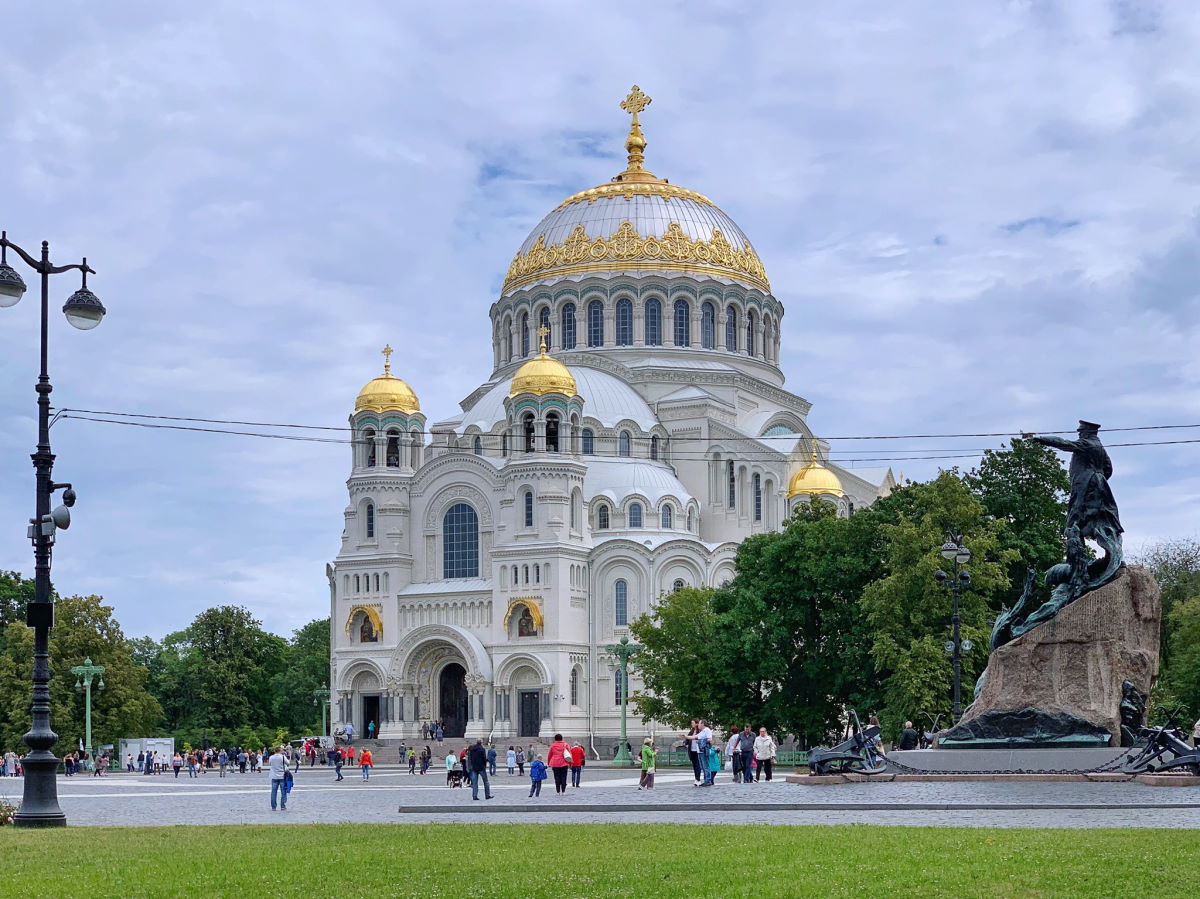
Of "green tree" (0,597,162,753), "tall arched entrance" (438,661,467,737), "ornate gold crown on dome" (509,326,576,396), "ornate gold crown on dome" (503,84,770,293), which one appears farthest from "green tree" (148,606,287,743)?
"ornate gold crown on dome" (509,326,576,396)

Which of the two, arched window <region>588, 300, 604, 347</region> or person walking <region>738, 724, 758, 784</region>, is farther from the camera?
arched window <region>588, 300, 604, 347</region>

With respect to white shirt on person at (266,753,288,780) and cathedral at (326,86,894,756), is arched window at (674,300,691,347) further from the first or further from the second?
white shirt on person at (266,753,288,780)

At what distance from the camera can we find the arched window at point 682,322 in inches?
2837

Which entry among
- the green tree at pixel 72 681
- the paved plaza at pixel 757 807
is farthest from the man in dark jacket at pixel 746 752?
the green tree at pixel 72 681

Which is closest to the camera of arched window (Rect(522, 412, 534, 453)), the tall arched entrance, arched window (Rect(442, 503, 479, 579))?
the tall arched entrance

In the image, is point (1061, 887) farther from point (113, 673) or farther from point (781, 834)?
point (113, 673)

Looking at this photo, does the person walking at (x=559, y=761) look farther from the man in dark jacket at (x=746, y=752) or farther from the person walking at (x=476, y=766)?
the man in dark jacket at (x=746, y=752)

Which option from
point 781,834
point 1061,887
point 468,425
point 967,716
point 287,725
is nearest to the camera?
point 1061,887

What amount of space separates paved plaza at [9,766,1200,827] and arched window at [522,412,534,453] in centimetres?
3421

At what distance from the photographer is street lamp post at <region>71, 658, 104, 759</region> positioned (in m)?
57.5

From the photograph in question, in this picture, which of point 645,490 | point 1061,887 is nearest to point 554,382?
point 645,490

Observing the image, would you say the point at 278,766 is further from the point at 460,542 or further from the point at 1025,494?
the point at 460,542

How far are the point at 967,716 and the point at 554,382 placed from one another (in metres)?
40.4

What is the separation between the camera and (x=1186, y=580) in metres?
64.1
